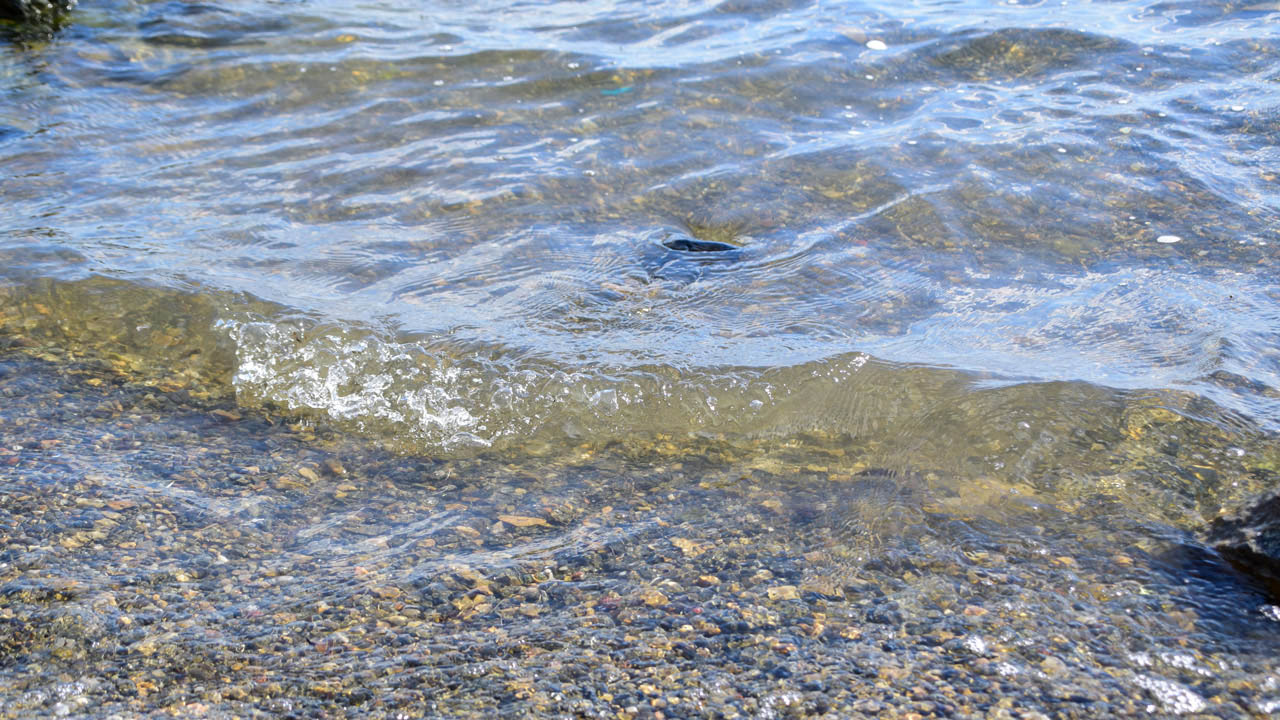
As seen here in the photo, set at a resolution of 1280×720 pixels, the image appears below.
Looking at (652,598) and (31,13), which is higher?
(31,13)

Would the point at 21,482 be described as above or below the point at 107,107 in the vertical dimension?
below

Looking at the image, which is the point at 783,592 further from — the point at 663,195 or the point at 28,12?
the point at 28,12

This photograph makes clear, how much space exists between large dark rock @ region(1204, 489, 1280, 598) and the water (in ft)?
0.38

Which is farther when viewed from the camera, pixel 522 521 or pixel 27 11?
pixel 27 11

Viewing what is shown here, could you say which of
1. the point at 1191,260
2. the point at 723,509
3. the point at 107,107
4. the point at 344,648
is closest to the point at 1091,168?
the point at 1191,260

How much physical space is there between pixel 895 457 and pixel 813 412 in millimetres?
500

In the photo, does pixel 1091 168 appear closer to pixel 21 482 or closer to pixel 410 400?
pixel 410 400

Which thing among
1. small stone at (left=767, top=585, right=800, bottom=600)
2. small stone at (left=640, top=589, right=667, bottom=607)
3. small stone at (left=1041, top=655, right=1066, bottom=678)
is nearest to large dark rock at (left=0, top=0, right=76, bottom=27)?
small stone at (left=640, top=589, right=667, bottom=607)

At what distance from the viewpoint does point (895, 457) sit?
436 centimetres

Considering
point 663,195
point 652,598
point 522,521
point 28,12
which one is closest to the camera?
point 652,598

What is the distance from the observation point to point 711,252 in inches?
243

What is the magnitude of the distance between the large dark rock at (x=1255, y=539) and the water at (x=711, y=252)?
0.12 meters

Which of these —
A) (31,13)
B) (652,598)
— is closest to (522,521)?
(652,598)

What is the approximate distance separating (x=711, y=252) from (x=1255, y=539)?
11.7 ft
